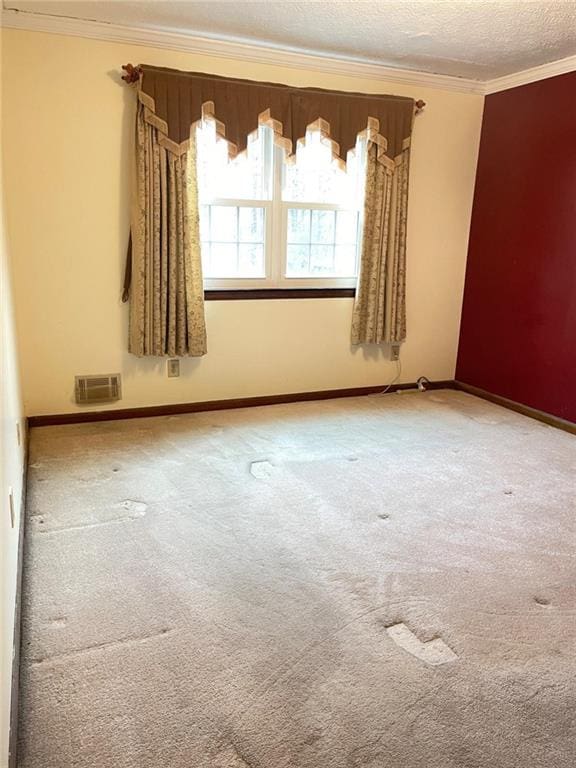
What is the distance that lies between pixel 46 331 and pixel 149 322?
64cm

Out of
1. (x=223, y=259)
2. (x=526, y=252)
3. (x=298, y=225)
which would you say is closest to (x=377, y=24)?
(x=298, y=225)

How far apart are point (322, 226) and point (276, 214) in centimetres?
39

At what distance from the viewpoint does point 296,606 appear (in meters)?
2.10

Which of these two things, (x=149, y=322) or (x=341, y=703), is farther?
(x=149, y=322)

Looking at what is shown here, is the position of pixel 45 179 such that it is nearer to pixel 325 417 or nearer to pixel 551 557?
pixel 325 417

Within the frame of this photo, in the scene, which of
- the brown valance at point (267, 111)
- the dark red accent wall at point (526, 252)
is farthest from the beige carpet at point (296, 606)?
the brown valance at point (267, 111)

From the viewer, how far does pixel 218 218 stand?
4.07 metres

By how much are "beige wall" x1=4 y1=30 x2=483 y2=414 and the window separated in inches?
8.9

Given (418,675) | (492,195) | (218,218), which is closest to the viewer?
(418,675)

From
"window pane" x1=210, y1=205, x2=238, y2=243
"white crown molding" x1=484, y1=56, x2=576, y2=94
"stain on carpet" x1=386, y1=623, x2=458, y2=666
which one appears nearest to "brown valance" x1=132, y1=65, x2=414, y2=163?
"window pane" x1=210, y1=205, x2=238, y2=243

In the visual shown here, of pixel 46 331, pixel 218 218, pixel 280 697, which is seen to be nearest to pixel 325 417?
pixel 218 218

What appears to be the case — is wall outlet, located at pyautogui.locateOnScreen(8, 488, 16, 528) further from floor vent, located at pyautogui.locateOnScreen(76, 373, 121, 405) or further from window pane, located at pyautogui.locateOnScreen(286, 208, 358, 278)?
window pane, located at pyautogui.locateOnScreen(286, 208, 358, 278)

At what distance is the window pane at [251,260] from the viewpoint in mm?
4199

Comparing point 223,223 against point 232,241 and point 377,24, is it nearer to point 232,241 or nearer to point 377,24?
point 232,241
